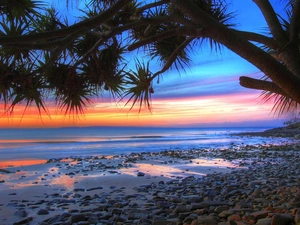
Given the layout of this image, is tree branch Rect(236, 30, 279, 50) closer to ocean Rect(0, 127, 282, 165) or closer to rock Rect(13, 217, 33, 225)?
rock Rect(13, 217, 33, 225)

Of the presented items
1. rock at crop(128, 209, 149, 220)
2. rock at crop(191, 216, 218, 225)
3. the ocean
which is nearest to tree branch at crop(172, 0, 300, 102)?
rock at crop(191, 216, 218, 225)

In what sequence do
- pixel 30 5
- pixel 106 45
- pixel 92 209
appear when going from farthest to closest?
pixel 106 45
pixel 30 5
pixel 92 209

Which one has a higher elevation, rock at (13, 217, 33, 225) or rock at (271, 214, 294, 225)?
rock at (271, 214, 294, 225)

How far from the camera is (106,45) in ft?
16.9

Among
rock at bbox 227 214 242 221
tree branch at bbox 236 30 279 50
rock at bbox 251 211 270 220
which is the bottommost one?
rock at bbox 227 214 242 221

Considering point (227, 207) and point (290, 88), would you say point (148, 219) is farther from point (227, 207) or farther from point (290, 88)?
point (290, 88)

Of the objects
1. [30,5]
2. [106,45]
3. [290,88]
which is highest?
[30,5]

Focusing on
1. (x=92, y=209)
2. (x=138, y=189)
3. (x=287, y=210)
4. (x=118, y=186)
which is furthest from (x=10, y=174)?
(x=287, y=210)

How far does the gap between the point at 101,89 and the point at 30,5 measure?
1.92 meters

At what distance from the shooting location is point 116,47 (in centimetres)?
509

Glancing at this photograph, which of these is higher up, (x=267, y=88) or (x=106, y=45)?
(x=106, y=45)

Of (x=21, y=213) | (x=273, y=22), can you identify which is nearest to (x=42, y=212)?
(x=21, y=213)

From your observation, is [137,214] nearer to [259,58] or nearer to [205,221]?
[205,221]

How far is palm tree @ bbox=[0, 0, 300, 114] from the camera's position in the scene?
2359 millimetres
